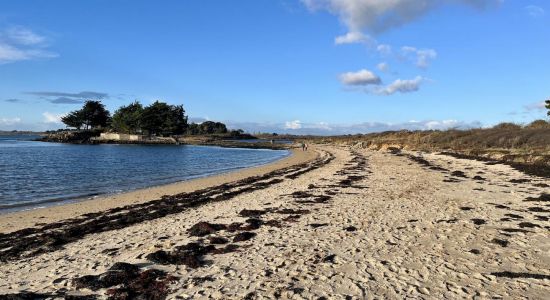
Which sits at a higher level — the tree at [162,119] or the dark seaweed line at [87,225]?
the tree at [162,119]

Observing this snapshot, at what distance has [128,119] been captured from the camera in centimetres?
12900

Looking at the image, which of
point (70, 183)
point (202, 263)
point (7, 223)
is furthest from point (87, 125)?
point (202, 263)

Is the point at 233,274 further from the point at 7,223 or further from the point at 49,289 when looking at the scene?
the point at 7,223

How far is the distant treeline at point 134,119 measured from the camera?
421ft

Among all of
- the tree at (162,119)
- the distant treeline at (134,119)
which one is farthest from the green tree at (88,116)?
the tree at (162,119)

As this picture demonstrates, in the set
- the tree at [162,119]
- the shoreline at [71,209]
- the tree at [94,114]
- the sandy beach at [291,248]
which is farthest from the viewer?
the tree at [94,114]

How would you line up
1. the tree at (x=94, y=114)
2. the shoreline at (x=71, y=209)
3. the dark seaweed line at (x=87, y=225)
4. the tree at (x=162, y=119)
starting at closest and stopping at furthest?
the dark seaweed line at (x=87, y=225) → the shoreline at (x=71, y=209) → the tree at (x=162, y=119) → the tree at (x=94, y=114)

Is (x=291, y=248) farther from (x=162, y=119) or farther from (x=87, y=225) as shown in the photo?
(x=162, y=119)

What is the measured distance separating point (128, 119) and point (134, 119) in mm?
3089

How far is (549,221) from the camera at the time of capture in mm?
12625

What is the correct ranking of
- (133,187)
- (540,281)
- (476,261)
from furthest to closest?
(133,187), (476,261), (540,281)

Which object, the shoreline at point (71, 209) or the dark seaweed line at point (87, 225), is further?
the shoreline at point (71, 209)

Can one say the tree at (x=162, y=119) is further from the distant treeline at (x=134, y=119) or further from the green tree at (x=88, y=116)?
the green tree at (x=88, y=116)

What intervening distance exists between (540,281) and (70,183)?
28816 mm
